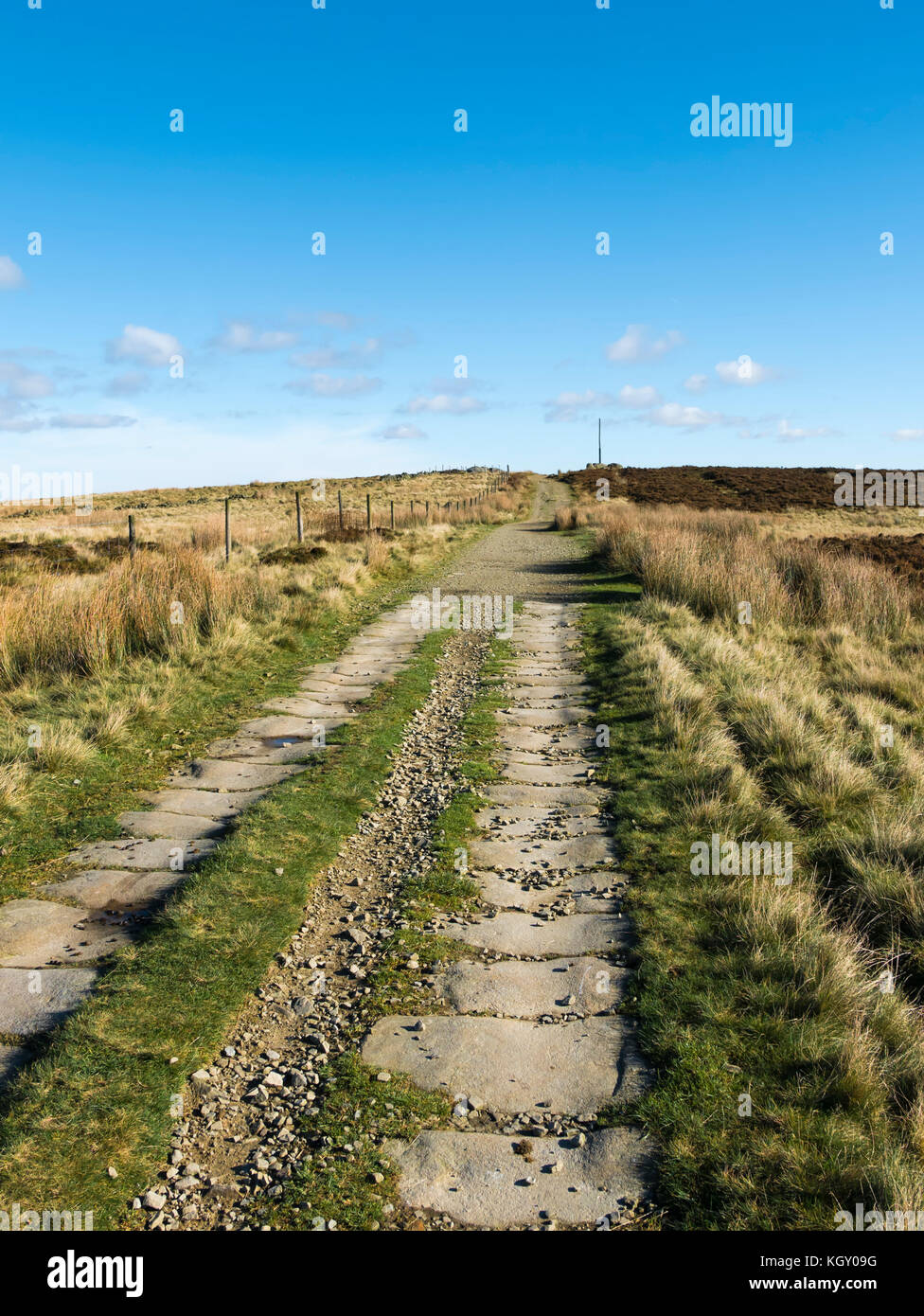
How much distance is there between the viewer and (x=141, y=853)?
4.96 metres

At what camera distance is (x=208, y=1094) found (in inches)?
118

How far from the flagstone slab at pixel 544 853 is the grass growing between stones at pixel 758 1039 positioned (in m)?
0.17

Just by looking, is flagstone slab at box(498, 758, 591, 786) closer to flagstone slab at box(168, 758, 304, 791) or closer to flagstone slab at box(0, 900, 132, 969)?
flagstone slab at box(168, 758, 304, 791)

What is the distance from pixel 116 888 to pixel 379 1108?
7.63ft

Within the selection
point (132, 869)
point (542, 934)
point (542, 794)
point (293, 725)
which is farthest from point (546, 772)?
point (132, 869)

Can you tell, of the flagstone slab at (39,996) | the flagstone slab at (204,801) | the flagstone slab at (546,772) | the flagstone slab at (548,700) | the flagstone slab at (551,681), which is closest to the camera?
the flagstone slab at (39,996)

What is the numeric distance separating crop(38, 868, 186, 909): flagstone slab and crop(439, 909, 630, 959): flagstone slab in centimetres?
164

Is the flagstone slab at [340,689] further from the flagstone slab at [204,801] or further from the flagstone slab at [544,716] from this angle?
the flagstone slab at [204,801]

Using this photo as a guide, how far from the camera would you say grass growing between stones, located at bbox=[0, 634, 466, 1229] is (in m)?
2.61

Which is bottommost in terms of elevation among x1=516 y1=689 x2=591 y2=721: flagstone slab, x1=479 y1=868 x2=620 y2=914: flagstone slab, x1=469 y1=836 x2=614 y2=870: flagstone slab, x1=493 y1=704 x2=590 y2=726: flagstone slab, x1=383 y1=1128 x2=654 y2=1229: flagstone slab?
x1=383 y1=1128 x2=654 y2=1229: flagstone slab

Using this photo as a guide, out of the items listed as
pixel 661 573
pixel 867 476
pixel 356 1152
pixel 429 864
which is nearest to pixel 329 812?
pixel 429 864

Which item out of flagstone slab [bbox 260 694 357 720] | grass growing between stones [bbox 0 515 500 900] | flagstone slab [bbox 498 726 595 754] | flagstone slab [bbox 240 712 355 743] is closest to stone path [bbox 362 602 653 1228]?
flagstone slab [bbox 498 726 595 754]

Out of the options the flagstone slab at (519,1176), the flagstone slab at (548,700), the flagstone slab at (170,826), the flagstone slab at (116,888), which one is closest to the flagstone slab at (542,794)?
the flagstone slab at (170,826)

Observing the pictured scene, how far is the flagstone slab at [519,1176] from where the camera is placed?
249 cm
